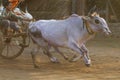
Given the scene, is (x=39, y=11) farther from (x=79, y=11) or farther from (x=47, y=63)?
(x=47, y=63)

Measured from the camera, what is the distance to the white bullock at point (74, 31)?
10367 millimetres

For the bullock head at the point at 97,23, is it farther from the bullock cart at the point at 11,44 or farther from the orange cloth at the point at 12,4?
the orange cloth at the point at 12,4

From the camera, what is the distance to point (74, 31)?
10.5 m

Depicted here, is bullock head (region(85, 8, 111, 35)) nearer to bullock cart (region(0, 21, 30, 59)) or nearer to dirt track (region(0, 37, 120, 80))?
dirt track (region(0, 37, 120, 80))

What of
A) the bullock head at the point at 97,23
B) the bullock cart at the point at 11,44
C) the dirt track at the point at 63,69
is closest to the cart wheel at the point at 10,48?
the bullock cart at the point at 11,44

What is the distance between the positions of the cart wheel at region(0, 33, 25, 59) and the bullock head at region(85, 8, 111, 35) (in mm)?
2345

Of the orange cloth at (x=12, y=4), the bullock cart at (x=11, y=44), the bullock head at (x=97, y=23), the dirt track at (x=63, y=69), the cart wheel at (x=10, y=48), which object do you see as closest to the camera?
the dirt track at (x=63, y=69)

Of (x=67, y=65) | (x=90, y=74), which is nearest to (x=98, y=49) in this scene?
(x=67, y=65)

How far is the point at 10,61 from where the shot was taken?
473 inches

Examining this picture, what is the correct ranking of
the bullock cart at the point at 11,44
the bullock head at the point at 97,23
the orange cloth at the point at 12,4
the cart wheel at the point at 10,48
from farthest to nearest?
the cart wheel at the point at 10,48 < the orange cloth at the point at 12,4 < the bullock cart at the point at 11,44 < the bullock head at the point at 97,23

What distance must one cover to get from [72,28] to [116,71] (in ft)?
4.82

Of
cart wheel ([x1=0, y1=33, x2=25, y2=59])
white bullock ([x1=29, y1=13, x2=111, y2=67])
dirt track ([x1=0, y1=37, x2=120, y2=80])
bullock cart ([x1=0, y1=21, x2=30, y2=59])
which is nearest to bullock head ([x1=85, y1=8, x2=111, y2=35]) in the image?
white bullock ([x1=29, y1=13, x2=111, y2=67])

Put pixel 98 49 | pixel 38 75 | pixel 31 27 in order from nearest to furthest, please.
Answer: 1. pixel 38 75
2. pixel 31 27
3. pixel 98 49

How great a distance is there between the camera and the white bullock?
10367 mm
